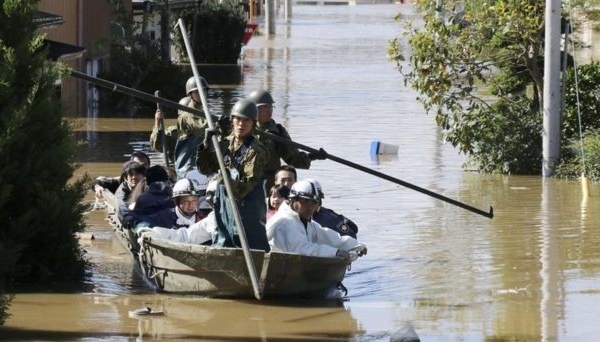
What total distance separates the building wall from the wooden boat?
16470mm

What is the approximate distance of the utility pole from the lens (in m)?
20.2

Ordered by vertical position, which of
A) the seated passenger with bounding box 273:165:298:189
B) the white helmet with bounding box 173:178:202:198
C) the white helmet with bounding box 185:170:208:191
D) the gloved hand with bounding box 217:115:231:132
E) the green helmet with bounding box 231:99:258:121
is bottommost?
the white helmet with bounding box 185:170:208:191

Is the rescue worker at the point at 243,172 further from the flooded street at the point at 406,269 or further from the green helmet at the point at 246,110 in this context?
the flooded street at the point at 406,269

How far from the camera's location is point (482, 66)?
2188 centimetres

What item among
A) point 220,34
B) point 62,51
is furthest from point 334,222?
point 220,34

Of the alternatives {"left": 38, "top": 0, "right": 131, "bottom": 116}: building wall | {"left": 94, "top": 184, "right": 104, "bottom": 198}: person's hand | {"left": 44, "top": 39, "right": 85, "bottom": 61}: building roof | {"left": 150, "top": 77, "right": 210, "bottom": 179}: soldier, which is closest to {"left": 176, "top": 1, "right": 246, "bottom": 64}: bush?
{"left": 38, "top": 0, "right": 131, "bottom": 116}: building wall

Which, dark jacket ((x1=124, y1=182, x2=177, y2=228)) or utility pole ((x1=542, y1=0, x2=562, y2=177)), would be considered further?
utility pole ((x1=542, y1=0, x2=562, y2=177))

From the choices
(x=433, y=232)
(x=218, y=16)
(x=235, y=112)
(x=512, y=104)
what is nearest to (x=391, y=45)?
(x=512, y=104)

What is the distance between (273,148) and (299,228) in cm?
121

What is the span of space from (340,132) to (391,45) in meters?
6.09

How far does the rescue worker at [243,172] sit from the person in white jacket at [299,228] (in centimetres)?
40

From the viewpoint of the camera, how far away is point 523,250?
15.7 meters

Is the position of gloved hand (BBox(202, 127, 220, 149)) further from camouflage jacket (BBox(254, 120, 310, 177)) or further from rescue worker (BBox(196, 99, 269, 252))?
camouflage jacket (BBox(254, 120, 310, 177))

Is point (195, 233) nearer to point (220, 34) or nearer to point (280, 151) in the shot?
point (280, 151)
